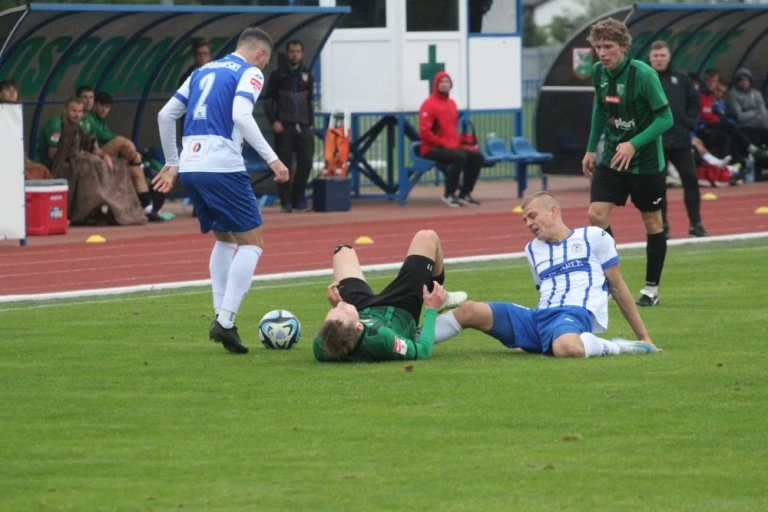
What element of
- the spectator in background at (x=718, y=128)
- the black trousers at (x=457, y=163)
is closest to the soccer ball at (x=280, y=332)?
the black trousers at (x=457, y=163)

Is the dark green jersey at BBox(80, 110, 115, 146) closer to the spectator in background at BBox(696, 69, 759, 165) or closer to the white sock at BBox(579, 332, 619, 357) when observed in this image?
the spectator in background at BBox(696, 69, 759, 165)

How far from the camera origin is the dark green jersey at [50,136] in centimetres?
2070

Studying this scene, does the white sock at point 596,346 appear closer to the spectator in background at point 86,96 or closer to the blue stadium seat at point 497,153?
the spectator in background at point 86,96

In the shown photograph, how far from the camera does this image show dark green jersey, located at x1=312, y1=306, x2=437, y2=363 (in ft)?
31.5

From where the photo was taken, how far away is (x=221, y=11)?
22531 millimetres

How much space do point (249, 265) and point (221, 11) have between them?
12.6 m

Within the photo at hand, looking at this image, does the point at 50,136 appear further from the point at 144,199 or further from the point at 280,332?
the point at 280,332

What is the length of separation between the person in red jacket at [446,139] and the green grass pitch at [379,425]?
1172 centimetres

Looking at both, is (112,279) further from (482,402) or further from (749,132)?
(749,132)

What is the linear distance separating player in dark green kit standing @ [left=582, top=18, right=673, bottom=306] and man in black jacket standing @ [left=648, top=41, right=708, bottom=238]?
320 centimetres

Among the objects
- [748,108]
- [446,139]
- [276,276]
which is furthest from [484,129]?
[276,276]

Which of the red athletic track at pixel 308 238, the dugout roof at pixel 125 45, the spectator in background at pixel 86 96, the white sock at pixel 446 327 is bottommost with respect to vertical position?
the red athletic track at pixel 308 238

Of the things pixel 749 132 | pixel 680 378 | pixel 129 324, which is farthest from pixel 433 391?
pixel 749 132

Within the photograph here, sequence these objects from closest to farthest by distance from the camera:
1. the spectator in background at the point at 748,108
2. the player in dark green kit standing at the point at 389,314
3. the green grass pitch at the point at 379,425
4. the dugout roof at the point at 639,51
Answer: the green grass pitch at the point at 379,425 < the player in dark green kit standing at the point at 389,314 < the dugout roof at the point at 639,51 < the spectator in background at the point at 748,108
